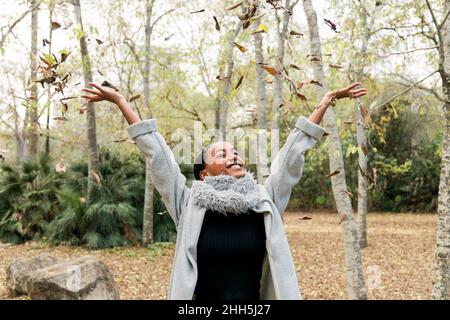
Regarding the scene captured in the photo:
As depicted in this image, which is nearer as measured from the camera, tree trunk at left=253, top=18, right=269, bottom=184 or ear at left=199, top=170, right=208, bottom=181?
ear at left=199, top=170, right=208, bottom=181

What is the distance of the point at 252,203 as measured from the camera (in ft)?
8.02

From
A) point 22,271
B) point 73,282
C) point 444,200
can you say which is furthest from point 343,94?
point 22,271

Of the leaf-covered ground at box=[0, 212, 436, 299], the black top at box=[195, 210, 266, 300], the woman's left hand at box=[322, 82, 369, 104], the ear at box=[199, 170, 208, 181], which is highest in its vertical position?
the woman's left hand at box=[322, 82, 369, 104]

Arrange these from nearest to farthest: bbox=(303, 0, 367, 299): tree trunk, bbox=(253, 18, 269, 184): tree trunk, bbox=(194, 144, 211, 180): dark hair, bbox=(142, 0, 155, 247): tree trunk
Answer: bbox=(194, 144, 211, 180): dark hair, bbox=(303, 0, 367, 299): tree trunk, bbox=(253, 18, 269, 184): tree trunk, bbox=(142, 0, 155, 247): tree trunk

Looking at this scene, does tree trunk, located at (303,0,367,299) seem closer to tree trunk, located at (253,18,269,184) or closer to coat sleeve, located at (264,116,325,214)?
tree trunk, located at (253,18,269,184)

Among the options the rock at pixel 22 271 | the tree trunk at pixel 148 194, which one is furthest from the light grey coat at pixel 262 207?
the tree trunk at pixel 148 194

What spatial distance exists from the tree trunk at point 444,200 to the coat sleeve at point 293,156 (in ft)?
8.94

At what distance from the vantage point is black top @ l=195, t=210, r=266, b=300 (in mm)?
2412

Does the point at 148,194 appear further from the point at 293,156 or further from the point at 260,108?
the point at 293,156

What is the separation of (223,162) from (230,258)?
51cm

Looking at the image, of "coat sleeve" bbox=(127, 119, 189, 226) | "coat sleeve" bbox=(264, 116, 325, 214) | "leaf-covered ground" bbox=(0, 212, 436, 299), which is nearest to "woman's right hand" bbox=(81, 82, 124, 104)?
"coat sleeve" bbox=(127, 119, 189, 226)

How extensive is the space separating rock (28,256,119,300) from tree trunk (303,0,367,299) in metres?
3.07

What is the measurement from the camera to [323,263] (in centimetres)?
997
